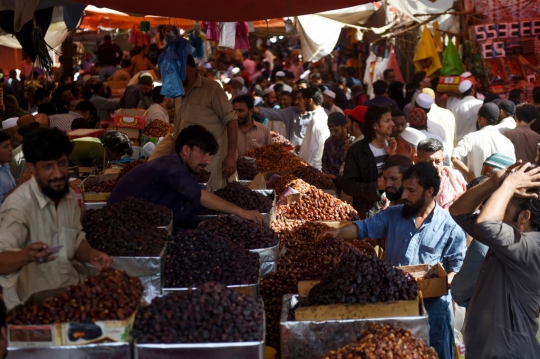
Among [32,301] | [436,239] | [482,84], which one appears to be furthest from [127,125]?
[482,84]

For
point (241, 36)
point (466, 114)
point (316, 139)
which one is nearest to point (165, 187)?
point (316, 139)

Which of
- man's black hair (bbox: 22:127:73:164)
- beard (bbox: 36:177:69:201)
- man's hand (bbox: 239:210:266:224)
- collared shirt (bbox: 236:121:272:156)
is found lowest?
collared shirt (bbox: 236:121:272:156)

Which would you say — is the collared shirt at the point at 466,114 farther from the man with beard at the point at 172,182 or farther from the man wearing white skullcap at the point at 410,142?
the man with beard at the point at 172,182

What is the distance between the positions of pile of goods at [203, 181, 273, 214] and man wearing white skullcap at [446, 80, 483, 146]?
5592mm

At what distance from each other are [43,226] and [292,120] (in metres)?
6.95

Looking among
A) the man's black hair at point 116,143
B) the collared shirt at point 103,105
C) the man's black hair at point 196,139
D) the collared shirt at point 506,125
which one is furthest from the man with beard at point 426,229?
the collared shirt at point 103,105

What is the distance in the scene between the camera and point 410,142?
580 cm

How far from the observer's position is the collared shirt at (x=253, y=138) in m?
7.96

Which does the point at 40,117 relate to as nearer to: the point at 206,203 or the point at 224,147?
the point at 224,147

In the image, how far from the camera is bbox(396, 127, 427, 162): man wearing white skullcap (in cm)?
577

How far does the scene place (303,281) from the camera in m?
3.16

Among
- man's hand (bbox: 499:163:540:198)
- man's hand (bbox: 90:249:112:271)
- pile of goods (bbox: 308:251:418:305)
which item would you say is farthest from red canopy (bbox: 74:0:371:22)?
man's hand (bbox: 90:249:112:271)

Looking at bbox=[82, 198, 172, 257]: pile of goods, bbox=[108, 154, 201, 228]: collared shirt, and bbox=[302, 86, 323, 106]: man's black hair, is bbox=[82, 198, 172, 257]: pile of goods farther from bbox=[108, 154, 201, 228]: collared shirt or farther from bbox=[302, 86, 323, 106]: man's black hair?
bbox=[302, 86, 323, 106]: man's black hair

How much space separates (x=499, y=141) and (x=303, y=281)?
4.57 meters
